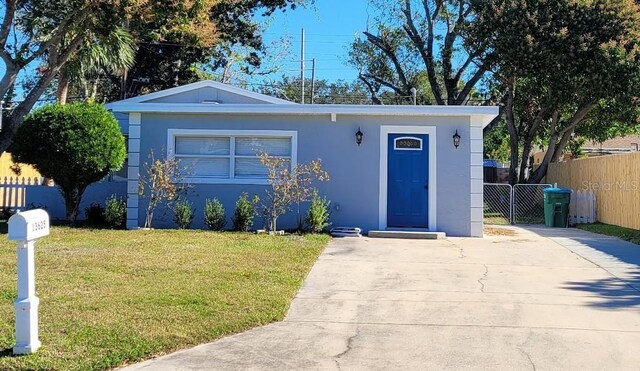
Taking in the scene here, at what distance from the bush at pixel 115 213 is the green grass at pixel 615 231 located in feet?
36.7

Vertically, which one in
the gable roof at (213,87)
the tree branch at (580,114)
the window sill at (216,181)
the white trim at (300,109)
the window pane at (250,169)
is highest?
the tree branch at (580,114)

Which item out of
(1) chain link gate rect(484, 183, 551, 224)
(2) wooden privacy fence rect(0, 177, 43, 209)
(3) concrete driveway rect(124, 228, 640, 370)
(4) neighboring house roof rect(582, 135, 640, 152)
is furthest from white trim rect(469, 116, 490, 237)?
(4) neighboring house roof rect(582, 135, 640, 152)

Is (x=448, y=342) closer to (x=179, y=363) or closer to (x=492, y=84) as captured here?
(x=179, y=363)

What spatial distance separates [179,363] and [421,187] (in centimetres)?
953

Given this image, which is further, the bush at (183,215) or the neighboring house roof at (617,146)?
the neighboring house roof at (617,146)

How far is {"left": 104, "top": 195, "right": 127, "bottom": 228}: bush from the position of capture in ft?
44.4

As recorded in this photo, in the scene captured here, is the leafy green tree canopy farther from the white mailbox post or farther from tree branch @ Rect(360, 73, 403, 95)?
the white mailbox post

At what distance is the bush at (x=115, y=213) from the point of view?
1354 cm

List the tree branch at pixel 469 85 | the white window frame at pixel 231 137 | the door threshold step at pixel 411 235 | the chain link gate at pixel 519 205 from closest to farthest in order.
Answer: the door threshold step at pixel 411 235 < the white window frame at pixel 231 137 < the chain link gate at pixel 519 205 < the tree branch at pixel 469 85

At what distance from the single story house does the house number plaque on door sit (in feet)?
0.07

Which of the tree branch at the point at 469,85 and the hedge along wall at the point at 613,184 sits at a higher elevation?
the tree branch at the point at 469,85

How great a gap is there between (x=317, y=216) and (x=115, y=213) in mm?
4604

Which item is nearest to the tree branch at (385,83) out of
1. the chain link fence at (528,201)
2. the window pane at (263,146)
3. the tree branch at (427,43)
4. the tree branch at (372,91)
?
the tree branch at (372,91)

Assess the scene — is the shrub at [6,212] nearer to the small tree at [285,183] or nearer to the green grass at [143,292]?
the green grass at [143,292]
